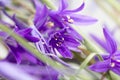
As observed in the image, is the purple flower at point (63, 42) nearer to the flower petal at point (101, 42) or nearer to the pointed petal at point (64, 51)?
the pointed petal at point (64, 51)

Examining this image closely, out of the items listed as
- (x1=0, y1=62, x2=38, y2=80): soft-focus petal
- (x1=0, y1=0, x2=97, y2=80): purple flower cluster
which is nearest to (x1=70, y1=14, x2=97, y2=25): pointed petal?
(x1=0, y1=0, x2=97, y2=80): purple flower cluster

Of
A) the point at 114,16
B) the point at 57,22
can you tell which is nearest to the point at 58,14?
the point at 57,22

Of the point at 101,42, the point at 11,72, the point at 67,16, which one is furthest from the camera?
the point at 101,42

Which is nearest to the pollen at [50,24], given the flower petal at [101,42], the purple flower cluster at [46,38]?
the purple flower cluster at [46,38]

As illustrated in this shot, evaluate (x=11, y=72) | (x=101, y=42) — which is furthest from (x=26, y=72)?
(x=101, y=42)

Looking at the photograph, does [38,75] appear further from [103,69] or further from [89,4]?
[89,4]

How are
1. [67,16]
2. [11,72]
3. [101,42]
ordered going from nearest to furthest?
1. [11,72]
2. [67,16]
3. [101,42]

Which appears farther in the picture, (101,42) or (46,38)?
(101,42)

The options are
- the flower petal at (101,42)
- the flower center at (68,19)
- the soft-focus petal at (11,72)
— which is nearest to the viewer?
the soft-focus petal at (11,72)

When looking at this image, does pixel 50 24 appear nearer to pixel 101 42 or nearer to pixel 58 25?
pixel 58 25
